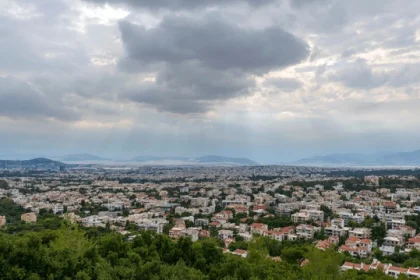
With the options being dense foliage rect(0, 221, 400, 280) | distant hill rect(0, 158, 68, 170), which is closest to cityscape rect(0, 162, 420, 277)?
dense foliage rect(0, 221, 400, 280)

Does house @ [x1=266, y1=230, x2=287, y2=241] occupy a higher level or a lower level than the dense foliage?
lower

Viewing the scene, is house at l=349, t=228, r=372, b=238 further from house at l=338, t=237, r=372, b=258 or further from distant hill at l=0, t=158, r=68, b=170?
distant hill at l=0, t=158, r=68, b=170

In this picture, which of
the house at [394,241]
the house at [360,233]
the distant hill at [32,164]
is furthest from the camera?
the distant hill at [32,164]

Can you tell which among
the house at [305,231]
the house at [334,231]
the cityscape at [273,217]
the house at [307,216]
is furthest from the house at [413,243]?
the house at [307,216]

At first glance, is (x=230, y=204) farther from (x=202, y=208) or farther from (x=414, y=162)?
A: (x=414, y=162)

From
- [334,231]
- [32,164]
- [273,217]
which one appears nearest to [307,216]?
[273,217]

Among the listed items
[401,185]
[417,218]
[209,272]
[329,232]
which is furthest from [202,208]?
[401,185]

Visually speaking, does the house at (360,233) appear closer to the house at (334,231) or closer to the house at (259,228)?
the house at (334,231)

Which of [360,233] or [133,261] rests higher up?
[133,261]

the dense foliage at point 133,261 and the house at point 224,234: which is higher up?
the dense foliage at point 133,261

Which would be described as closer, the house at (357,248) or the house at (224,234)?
the house at (357,248)

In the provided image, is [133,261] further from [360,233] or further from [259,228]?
[360,233]

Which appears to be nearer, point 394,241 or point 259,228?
point 394,241
